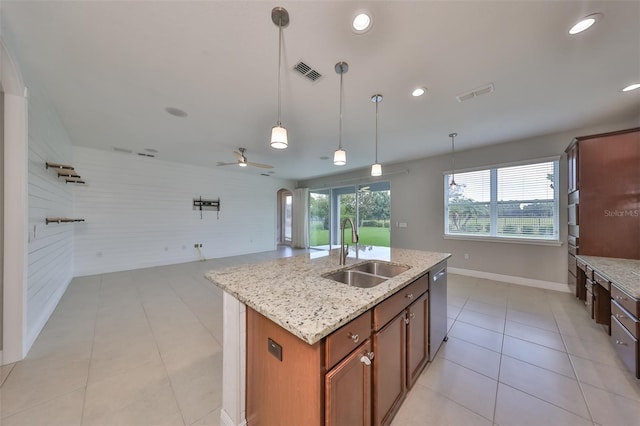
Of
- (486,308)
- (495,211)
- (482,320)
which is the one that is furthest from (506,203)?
(482,320)

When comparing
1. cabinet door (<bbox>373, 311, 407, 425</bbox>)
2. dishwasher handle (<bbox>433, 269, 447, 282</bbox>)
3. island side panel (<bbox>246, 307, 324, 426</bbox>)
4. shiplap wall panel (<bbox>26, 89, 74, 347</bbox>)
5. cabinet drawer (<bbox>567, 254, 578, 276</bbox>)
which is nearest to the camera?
island side panel (<bbox>246, 307, 324, 426</bbox>)

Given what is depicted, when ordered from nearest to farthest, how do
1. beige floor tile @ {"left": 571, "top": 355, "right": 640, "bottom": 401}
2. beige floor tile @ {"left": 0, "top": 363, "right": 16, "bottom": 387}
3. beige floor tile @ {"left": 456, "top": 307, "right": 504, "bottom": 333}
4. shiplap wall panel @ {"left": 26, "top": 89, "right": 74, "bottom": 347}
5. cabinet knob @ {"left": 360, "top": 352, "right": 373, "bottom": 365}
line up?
1. cabinet knob @ {"left": 360, "top": 352, "right": 373, "bottom": 365}
2. beige floor tile @ {"left": 571, "top": 355, "right": 640, "bottom": 401}
3. beige floor tile @ {"left": 0, "top": 363, "right": 16, "bottom": 387}
4. shiplap wall panel @ {"left": 26, "top": 89, "right": 74, "bottom": 347}
5. beige floor tile @ {"left": 456, "top": 307, "right": 504, "bottom": 333}

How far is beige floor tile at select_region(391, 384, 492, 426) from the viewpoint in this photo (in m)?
1.45

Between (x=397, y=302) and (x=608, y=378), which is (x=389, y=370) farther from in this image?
(x=608, y=378)

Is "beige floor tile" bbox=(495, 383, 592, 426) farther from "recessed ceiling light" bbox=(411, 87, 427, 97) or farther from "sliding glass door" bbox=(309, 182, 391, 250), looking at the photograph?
"sliding glass door" bbox=(309, 182, 391, 250)

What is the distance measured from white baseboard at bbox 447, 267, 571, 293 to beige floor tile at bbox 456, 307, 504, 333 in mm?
2001

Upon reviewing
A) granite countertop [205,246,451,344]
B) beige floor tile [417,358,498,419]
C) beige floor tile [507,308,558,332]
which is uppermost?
granite countertop [205,246,451,344]

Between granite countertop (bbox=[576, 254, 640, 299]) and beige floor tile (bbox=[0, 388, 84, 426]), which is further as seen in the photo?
granite countertop (bbox=[576, 254, 640, 299])

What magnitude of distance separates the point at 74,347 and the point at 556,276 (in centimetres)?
683

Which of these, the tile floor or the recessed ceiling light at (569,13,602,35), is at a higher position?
the recessed ceiling light at (569,13,602,35)

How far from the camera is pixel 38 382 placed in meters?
1.78

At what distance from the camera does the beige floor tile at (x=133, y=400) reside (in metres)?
1.48

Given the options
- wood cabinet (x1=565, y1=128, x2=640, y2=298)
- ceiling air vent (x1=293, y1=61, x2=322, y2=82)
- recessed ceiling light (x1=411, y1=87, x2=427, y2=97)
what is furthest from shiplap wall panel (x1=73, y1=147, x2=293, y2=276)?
wood cabinet (x1=565, y1=128, x2=640, y2=298)

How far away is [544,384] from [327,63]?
3247mm
